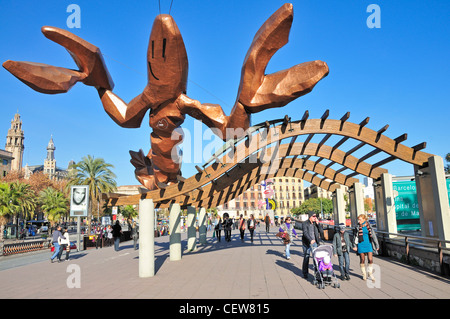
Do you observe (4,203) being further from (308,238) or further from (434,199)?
(434,199)

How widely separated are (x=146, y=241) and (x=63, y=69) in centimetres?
524

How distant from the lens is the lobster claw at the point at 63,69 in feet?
25.0

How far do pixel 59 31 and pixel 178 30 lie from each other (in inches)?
121

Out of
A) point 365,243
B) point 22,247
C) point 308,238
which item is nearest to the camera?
point 365,243

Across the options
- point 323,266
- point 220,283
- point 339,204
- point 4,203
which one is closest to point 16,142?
point 4,203

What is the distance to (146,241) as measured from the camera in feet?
29.8

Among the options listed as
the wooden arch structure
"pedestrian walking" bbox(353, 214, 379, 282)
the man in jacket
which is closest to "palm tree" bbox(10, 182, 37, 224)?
the wooden arch structure

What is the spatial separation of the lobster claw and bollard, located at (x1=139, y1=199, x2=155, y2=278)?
3.83 m

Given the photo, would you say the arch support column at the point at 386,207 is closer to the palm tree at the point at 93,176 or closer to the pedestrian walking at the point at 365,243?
the pedestrian walking at the point at 365,243

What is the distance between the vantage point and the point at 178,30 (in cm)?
754

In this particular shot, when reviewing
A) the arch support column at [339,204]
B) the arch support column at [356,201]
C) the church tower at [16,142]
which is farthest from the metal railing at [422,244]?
the church tower at [16,142]

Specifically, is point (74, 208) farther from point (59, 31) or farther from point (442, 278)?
point (442, 278)

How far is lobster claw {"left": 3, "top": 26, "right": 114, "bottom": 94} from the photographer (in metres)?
7.61
